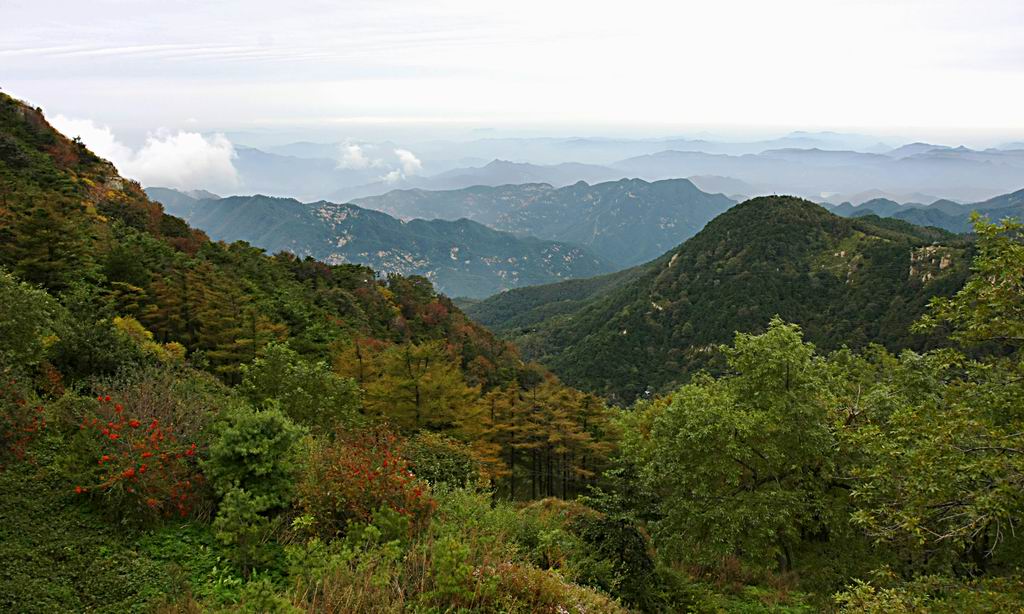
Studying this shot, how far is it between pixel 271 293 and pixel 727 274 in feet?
362

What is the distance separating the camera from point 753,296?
115 metres

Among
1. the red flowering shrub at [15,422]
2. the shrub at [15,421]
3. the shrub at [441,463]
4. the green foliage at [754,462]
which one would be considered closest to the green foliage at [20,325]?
the shrub at [15,421]

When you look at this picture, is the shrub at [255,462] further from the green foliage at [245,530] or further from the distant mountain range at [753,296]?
the distant mountain range at [753,296]

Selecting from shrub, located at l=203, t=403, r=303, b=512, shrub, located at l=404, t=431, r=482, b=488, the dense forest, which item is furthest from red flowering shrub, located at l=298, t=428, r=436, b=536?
shrub, located at l=404, t=431, r=482, b=488

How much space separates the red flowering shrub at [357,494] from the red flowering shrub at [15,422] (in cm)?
423

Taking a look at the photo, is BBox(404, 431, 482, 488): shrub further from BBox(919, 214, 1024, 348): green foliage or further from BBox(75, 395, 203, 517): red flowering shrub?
BBox(919, 214, 1024, 348): green foliage

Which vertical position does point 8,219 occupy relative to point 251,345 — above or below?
above

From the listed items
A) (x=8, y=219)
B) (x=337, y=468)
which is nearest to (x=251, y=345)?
(x=8, y=219)

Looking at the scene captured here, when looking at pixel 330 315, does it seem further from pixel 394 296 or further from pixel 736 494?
pixel 736 494

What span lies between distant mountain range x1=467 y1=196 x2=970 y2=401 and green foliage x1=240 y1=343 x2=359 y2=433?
83.7 metres

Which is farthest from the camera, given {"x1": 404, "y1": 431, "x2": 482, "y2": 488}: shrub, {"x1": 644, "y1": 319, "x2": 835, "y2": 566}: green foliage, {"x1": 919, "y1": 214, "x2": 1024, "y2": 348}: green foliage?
{"x1": 644, "y1": 319, "x2": 835, "y2": 566}: green foliage

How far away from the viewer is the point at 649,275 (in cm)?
14588

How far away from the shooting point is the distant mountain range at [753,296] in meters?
96.6

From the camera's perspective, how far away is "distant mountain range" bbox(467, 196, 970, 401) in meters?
96.6
